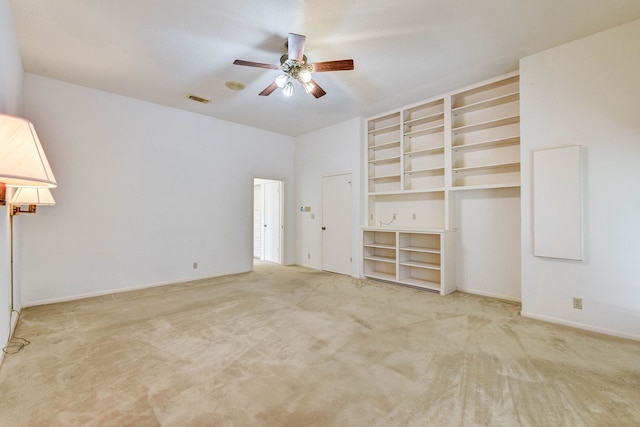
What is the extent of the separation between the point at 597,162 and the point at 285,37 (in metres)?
3.45

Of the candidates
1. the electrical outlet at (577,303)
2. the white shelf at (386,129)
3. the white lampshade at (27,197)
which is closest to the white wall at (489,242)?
the electrical outlet at (577,303)

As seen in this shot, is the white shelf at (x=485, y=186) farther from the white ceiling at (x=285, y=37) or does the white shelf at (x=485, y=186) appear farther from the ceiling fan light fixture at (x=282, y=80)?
the ceiling fan light fixture at (x=282, y=80)

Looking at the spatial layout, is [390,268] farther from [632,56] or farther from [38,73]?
[38,73]

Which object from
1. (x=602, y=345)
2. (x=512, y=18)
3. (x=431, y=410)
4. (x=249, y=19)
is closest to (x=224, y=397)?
(x=431, y=410)

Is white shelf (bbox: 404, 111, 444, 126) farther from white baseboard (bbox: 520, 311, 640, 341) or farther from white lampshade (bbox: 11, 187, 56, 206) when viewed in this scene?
white lampshade (bbox: 11, 187, 56, 206)

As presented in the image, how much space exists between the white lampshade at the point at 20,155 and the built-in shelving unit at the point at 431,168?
162 inches

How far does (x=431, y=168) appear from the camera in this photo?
4496mm

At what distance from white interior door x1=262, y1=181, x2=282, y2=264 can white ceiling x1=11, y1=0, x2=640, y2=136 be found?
2896 millimetres

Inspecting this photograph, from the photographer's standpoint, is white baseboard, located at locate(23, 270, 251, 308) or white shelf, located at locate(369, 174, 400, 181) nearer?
white baseboard, located at locate(23, 270, 251, 308)

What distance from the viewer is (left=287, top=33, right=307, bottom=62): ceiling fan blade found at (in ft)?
8.31

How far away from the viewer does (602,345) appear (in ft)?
8.24

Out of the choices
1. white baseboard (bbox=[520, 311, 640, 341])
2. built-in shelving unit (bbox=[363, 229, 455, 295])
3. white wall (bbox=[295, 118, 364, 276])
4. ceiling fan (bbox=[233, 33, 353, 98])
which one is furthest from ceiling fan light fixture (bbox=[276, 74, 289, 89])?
white baseboard (bbox=[520, 311, 640, 341])

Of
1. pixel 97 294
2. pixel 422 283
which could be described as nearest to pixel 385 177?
pixel 422 283

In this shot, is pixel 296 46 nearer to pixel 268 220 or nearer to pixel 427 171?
pixel 427 171
